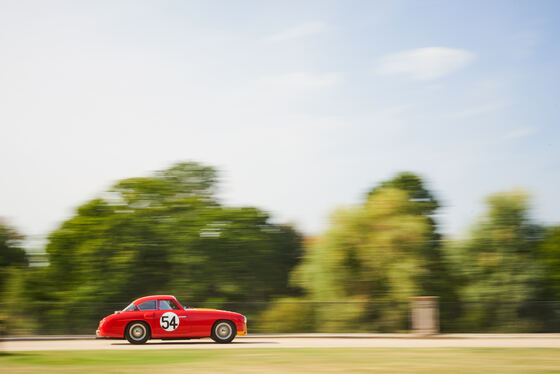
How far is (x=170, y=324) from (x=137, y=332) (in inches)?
40.0

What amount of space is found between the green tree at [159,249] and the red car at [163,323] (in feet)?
57.3

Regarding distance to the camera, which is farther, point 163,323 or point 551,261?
point 551,261

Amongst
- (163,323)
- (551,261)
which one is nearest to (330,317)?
(163,323)

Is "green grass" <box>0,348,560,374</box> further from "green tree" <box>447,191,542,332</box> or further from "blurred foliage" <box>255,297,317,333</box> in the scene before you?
"green tree" <box>447,191,542,332</box>

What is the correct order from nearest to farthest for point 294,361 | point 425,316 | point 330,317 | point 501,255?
point 294,361 → point 425,316 → point 330,317 → point 501,255

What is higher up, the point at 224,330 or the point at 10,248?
the point at 10,248

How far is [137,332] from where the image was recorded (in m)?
18.4

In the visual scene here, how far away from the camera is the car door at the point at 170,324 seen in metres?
18.4

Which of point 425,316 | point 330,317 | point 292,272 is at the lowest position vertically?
point 330,317

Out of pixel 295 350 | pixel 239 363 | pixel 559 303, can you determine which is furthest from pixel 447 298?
pixel 239 363

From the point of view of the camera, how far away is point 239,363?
13.3m

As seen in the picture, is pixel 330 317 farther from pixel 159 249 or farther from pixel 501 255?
pixel 159 249

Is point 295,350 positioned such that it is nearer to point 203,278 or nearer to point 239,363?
point 239,363

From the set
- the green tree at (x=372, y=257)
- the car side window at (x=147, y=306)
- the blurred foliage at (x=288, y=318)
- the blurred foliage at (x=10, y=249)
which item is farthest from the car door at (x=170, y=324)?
the blurred foliage at (x=10, y=249)
